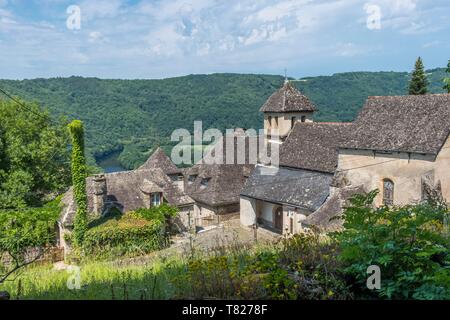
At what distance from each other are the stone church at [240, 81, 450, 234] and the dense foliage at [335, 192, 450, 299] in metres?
11.3

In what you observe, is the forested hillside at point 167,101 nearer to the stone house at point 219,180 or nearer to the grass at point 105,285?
the stone house at point 219,180

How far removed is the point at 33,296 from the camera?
737 cm

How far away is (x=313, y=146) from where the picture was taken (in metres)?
33.9

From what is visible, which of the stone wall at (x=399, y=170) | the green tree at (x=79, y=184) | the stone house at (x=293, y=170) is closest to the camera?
the stone wall at (x=399, y=170)

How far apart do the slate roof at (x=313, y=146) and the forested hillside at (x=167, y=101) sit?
55422 mm

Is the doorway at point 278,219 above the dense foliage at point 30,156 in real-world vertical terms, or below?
below

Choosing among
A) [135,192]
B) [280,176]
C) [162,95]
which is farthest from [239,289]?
[162,95]

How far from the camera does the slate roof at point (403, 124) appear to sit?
24.2 metres

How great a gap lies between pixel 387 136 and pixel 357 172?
3214 millimetres

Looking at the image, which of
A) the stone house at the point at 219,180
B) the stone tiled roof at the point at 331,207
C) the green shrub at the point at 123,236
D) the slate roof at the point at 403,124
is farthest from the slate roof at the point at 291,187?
the green shrub at the point at 123,236

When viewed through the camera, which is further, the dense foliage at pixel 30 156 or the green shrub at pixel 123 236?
the dense foliage at pixel 30 156

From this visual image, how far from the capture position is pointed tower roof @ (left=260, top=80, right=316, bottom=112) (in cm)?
3722

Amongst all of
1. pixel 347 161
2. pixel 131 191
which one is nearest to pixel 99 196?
pixel 131 191
